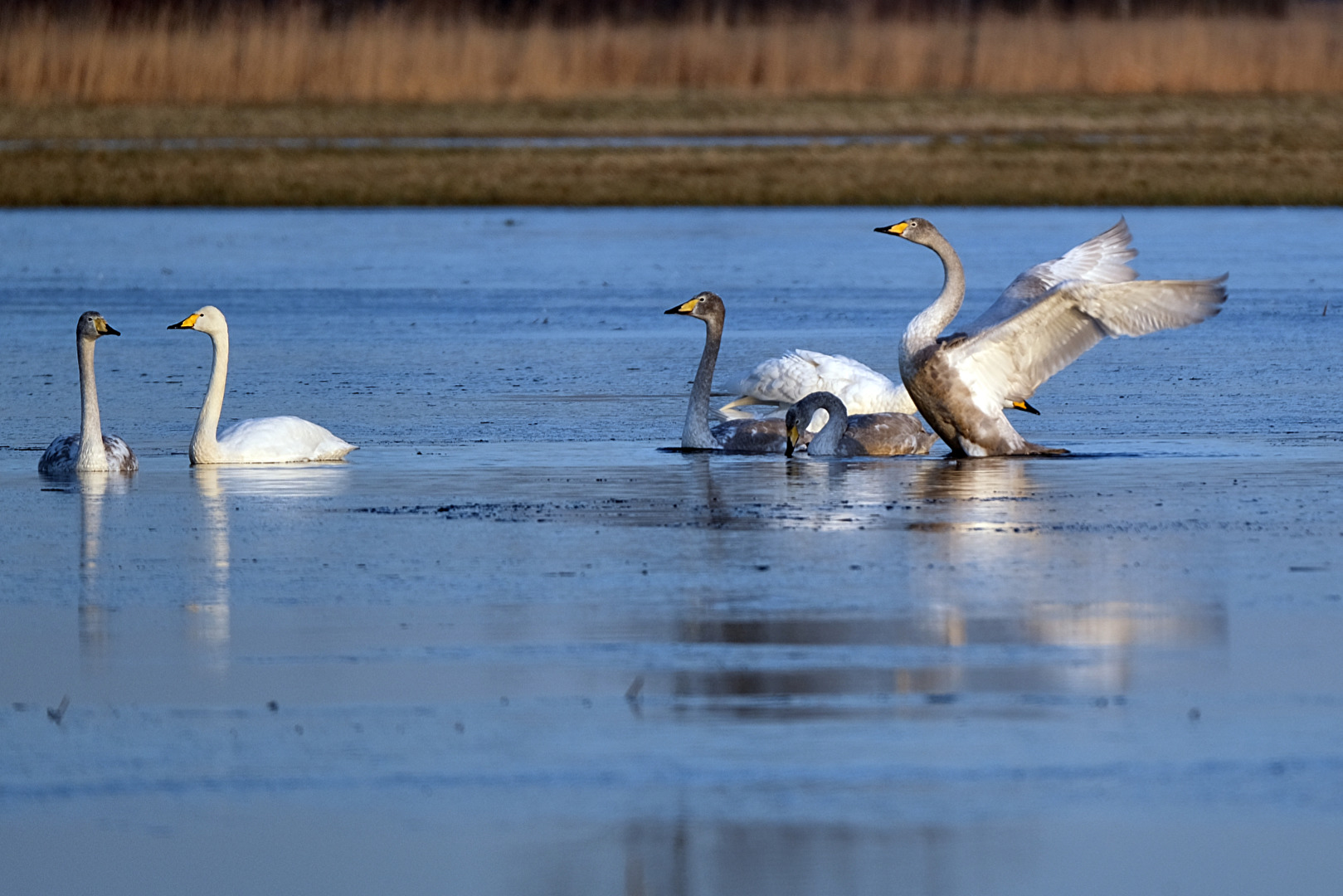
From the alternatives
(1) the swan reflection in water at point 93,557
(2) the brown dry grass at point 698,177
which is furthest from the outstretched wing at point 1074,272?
(2) the brown dry grass at point 698,177

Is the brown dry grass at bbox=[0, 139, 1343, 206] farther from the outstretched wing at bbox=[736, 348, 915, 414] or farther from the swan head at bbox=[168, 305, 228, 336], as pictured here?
the swan head at bbox=[168, 305, 228, 336]

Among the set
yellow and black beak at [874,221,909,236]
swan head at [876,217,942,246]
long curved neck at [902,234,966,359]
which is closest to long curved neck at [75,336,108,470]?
long curved neck at [902,234,966,359]

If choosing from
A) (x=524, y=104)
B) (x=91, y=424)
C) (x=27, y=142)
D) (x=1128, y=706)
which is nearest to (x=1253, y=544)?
(x=1128, y=706)

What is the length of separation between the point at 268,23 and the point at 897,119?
932cm

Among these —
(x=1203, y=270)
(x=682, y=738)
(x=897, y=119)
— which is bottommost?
(x=682, y=738)

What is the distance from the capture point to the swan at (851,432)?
1021 cm

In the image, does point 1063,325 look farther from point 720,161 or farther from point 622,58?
point 622,58

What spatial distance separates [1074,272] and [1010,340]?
0.55 metres

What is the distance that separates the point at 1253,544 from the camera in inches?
295

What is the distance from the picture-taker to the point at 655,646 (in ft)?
19.7

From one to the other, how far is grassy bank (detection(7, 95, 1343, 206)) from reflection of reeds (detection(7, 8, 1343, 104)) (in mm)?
485

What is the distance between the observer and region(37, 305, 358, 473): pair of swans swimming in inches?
372

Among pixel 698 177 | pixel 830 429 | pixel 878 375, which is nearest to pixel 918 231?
pixel 878 375

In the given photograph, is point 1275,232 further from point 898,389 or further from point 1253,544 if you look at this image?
point 1253,544
